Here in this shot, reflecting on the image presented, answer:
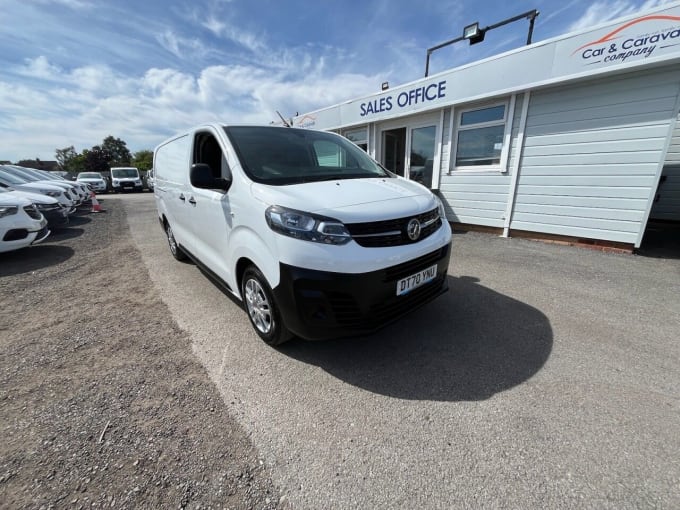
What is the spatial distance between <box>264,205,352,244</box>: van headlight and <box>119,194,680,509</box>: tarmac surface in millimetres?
1059

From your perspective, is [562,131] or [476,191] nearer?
[562,131]

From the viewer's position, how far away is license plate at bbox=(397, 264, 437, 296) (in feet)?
7.04

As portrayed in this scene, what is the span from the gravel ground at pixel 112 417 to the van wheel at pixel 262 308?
1.82 feet

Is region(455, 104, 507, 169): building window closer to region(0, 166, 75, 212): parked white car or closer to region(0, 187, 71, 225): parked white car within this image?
region(0, 187, 71, 225): parked white car

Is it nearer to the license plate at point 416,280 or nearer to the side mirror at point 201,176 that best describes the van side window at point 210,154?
the side mirror at point 201,176

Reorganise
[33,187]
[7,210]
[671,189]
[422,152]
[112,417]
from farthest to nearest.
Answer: [33,187]
[422,152]
[671,189]
[7,210]
[112,417]

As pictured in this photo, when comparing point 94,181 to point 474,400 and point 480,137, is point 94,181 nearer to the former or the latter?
point 480,137

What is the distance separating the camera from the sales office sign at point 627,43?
385cm

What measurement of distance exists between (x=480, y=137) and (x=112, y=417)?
7.20 meters

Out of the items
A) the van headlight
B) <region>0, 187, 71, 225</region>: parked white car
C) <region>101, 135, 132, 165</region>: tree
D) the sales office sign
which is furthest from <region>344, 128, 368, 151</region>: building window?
<region>101, 135, 132, 165</region>: tree

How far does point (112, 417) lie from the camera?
1872 mm

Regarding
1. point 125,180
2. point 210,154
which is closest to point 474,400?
point 210,154

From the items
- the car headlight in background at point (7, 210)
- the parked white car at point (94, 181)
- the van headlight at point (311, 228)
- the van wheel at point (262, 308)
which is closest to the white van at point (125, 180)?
the parked white car at point (94, 181)

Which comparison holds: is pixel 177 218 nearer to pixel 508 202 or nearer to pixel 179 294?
pixel 179 294
